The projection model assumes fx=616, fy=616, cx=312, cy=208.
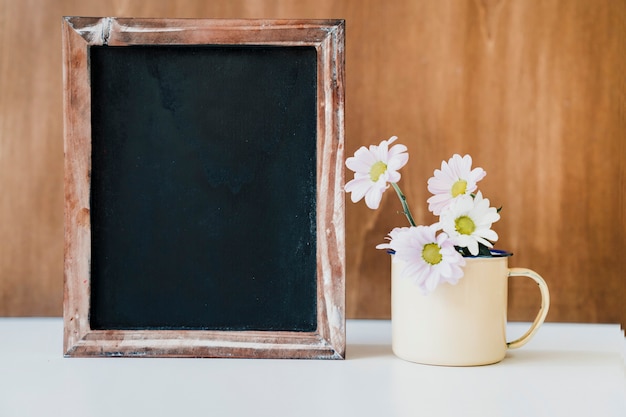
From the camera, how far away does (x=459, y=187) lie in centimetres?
74

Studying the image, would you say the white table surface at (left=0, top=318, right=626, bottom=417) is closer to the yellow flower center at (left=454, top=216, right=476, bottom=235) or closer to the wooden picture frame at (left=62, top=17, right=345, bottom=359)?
the wooden picture frame at (left=62, top=17, right=345, bottom=359)

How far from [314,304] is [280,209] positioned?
0.12 metres

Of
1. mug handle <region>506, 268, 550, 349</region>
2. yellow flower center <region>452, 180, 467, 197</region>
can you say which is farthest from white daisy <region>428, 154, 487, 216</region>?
mug handle <region>506, 268, 550, 349</region>

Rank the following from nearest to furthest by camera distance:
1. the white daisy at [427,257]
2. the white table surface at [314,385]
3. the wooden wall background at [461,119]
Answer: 1. the white table surface at [314,385]
2. the white daisy at [427,257]
3. the wooden wall background at [461,119]

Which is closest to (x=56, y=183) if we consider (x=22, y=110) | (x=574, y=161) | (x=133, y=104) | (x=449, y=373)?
(x=22, y=110)

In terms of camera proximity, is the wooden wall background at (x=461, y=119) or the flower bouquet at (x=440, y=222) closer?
the flower bouquet at (x=440, y=222)

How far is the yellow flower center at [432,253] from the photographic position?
69 centimetres

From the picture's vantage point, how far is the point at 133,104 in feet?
2.54

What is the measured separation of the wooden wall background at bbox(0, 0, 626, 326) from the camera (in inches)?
37.2

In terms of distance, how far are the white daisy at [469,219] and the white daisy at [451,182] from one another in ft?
0.11

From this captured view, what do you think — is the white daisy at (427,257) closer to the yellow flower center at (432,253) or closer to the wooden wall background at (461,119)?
the yellow flower center at (432,253)

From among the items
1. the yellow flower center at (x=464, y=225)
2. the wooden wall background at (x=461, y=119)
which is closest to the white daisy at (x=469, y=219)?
the yellow flower center at (x=464, y=225)

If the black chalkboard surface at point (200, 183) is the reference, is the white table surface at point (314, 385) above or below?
below

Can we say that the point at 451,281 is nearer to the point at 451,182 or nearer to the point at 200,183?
the point at 451,182
